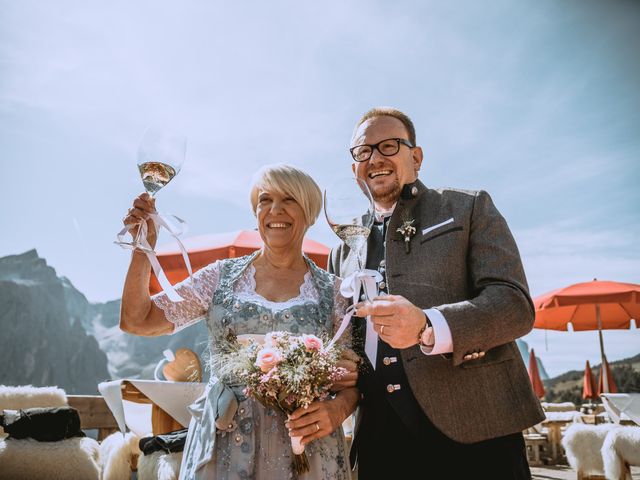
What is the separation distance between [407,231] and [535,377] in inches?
456

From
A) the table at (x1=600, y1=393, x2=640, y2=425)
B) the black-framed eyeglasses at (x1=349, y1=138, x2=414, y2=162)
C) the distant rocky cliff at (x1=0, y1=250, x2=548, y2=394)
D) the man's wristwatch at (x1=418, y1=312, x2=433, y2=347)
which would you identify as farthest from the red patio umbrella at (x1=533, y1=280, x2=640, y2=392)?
the distant rocky cliff at (x1=0, y1=250, x2=548, y2=394)

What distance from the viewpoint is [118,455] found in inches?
165

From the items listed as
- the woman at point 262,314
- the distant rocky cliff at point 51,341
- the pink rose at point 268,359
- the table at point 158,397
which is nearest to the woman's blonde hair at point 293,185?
the woman at point 262,314

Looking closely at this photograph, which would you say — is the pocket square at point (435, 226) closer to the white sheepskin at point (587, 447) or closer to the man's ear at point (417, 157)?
the man's ear at point (417, 157)

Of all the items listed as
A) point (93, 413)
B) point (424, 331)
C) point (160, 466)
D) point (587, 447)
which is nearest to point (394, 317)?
point (424, 331)

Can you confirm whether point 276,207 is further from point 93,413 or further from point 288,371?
point 93,413

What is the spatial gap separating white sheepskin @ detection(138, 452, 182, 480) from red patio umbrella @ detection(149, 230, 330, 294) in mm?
2816

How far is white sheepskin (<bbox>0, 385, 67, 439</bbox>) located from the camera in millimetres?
4207

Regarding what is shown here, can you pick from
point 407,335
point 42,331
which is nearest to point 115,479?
point 407,335

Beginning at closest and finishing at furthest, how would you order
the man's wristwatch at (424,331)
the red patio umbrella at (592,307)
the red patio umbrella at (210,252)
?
the man's wristwatch at (424,331), the red patio umbrella at (210,252), the red patio umbrella at (592,307)

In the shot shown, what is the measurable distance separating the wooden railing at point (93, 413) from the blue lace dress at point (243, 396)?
13.4 ft

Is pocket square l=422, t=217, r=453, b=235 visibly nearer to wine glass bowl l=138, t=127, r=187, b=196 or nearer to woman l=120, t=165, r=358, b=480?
woman l=120, t=165, r=358, b=480

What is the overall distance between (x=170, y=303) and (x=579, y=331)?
10.5 meters

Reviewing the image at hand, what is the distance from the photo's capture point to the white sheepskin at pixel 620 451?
15.6 ft
